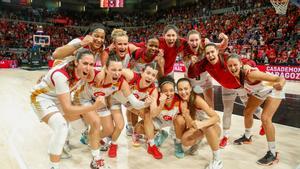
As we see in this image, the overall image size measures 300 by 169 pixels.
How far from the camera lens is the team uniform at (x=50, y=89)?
3.31 meters

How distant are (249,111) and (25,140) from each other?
13.2ft

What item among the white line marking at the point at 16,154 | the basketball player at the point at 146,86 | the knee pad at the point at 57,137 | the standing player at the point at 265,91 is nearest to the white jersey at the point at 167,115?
the basketball player at the point at 146,86

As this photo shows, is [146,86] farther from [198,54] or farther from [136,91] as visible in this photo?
[198,54]

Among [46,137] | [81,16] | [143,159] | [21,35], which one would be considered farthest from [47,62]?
[143,159]

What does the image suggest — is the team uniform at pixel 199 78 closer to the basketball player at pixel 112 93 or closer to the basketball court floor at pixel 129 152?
the basketball court floor at pixel 129 152

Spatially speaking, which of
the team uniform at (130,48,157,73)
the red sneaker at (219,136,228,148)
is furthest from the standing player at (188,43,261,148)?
the team uniform at (130,48,157,73)

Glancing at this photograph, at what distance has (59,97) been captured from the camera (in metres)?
3.33

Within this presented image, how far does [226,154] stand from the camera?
4574 millimetres

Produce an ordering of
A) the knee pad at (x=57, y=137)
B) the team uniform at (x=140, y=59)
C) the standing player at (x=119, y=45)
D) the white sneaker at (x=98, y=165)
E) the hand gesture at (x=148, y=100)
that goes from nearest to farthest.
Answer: the knee pad at (x=57, y=137), the white sneaker at (x=98, y=165), the hand gesture at (x=148, y=100), the standing player at (x=119, y=45), the team uniform at (x=140, y=59)

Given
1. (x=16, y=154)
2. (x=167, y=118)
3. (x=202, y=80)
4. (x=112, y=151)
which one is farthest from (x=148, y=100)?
(x=16, y=154)

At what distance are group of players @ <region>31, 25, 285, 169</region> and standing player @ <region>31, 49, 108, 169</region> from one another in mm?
11

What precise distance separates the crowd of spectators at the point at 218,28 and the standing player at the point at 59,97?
42.2 ft

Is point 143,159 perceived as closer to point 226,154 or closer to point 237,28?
point 226,154

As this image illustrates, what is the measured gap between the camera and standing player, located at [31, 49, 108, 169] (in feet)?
10.8
